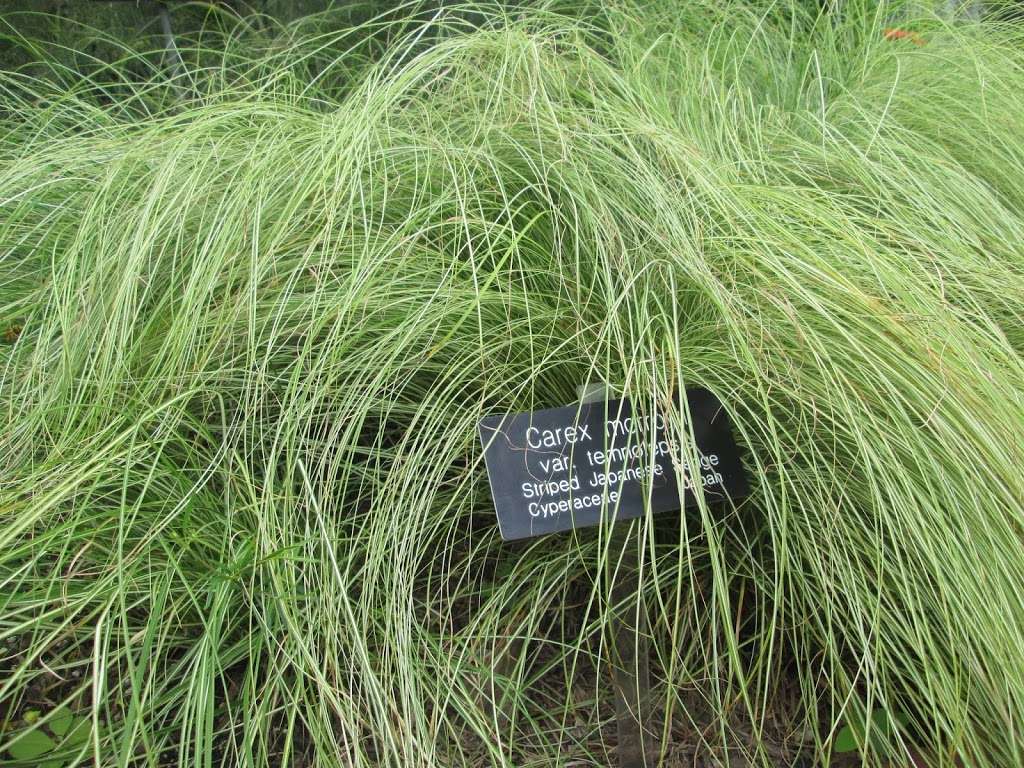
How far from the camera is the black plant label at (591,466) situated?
1.38 m

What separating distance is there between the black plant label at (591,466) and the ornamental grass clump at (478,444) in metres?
0.05

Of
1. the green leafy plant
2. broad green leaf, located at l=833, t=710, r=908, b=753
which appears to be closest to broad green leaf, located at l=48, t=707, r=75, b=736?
the green leafy plant

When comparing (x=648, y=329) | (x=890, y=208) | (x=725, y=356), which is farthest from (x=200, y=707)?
(x=890, y=208)

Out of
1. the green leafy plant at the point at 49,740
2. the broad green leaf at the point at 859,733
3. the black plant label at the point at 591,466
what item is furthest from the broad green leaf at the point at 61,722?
the broad green leaf at the point at 859,733

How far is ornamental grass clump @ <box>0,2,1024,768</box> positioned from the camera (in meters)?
1.33

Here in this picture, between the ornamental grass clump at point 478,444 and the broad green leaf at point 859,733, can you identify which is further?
the broad green leaf at point 859,733

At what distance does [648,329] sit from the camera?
4.88 feet

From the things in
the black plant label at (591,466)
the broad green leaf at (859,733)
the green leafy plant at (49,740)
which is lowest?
the broad green leaf at (859,733)

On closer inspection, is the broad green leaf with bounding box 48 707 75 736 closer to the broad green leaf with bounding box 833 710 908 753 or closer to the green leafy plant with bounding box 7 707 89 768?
the green leafy plant with bounding box 7 707 89 768

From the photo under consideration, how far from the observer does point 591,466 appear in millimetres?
1429

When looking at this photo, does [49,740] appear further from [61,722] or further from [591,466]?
[591,466]

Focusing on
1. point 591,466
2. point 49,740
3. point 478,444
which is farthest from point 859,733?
point 49,740

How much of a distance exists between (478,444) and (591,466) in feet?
0.73

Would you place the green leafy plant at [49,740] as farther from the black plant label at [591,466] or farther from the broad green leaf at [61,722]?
the black plant label at [591,466]
